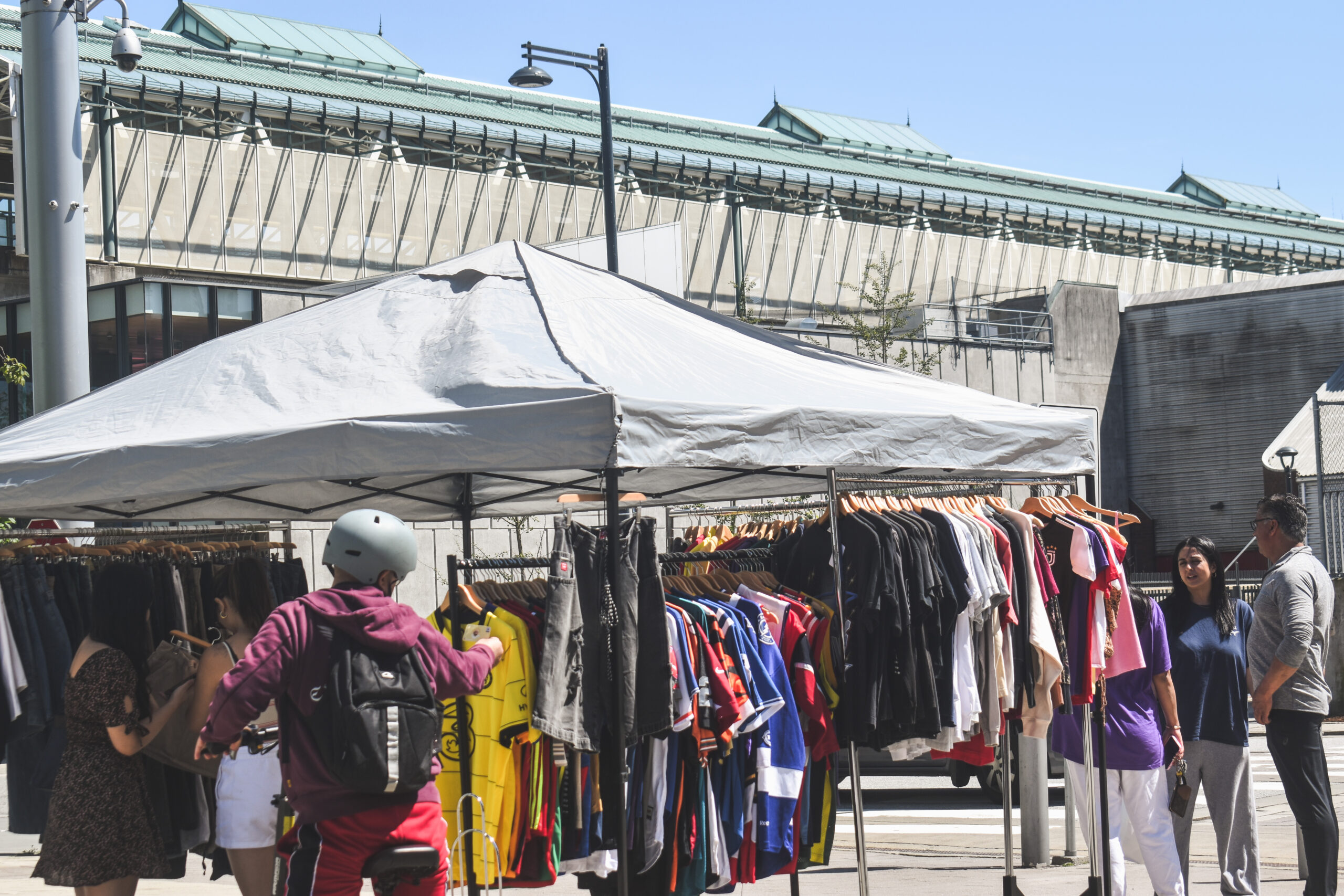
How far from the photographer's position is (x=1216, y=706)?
7613 millimetres

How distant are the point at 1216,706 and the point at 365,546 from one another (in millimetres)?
4827

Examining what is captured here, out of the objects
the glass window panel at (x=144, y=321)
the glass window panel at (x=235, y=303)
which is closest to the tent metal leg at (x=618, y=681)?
the glass window panel at (x=144, y=321)

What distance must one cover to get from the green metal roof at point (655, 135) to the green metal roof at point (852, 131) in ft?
1.45

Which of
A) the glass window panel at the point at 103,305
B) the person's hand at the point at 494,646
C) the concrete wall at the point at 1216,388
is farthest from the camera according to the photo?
the concrete wall at the point at 1216,388

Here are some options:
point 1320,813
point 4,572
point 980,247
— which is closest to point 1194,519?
point 980,247

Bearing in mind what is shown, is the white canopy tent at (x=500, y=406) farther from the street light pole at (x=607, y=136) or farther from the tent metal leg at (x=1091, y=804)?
the street light pole at (x=607, y=136)

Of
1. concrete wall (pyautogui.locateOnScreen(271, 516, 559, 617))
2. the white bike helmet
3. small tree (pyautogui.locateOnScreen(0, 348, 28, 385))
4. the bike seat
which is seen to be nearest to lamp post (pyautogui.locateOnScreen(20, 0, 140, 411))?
small tree (pyautogui.locateOnScreen(0, 348, 28, 385))

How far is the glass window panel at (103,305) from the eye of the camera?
2669 centimetres

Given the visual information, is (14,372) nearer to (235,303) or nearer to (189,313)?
(189,313)

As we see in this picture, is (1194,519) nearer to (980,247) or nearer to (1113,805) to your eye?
(980,247)

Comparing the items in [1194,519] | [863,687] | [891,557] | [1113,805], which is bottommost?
[1194,519]

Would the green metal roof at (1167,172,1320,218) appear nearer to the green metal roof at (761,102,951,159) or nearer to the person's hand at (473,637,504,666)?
the green metal roof at (761,102,951,159)

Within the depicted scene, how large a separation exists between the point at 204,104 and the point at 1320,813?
107 ft

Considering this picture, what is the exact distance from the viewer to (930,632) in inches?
272
